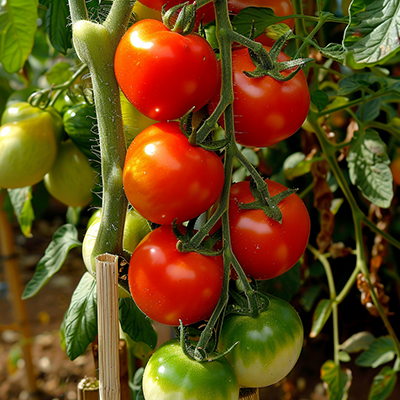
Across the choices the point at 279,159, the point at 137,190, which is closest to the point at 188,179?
the point at 137,190

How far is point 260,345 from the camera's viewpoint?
13.8 inches

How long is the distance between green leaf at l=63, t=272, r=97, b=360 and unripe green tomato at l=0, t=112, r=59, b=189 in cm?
20

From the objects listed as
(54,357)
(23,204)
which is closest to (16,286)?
(23,204)

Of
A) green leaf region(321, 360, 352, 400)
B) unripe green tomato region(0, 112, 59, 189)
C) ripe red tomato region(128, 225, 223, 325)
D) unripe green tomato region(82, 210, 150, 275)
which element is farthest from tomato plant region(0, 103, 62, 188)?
green leaf region(321, 360, 352, 400)

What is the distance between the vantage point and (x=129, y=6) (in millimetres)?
368

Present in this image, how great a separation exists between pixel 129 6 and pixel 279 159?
70 cm

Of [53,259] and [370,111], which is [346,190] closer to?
[370,111]

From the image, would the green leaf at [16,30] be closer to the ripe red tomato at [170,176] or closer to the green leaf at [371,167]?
the ripe red tomato at [170,176]

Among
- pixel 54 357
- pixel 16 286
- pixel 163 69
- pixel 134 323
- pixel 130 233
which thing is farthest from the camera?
pixel 54 357

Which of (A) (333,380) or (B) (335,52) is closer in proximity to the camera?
(B) (335,52)

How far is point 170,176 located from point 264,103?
0.35 feet

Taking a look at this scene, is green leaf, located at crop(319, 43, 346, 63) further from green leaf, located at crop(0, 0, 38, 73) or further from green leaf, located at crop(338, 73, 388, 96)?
green leaf, located at crop(0, 0, 38, 73)

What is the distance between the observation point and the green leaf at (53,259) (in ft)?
2.21

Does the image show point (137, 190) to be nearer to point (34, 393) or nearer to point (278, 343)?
point (278, 343)
